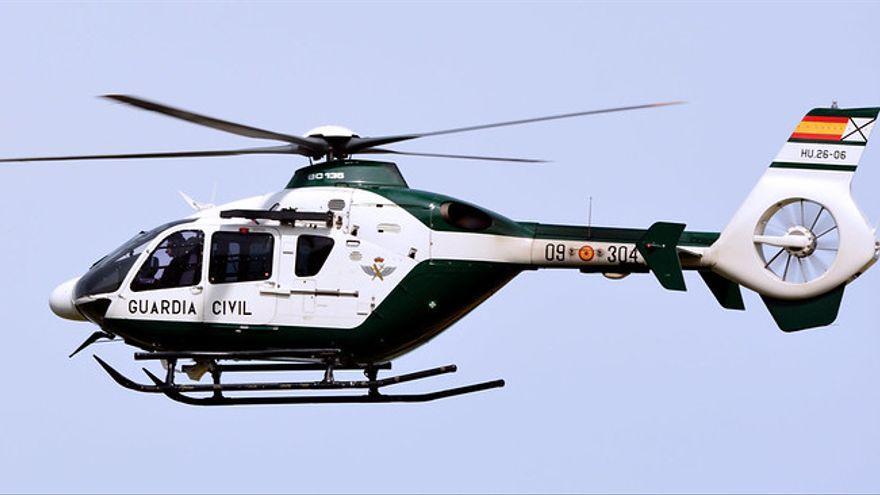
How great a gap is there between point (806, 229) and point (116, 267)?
6.72 metres

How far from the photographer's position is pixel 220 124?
68.4 ft

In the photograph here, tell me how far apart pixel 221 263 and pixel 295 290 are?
79 cm

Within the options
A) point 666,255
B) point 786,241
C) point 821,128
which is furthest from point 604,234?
point 821,128

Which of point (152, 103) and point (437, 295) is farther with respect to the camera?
point (437, 295)

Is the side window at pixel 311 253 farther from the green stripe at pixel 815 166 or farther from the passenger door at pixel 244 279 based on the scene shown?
the green stripe at pixel 815 166

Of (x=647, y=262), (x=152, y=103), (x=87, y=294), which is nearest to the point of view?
(x=152, y=103)

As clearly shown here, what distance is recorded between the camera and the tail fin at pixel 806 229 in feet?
69.3

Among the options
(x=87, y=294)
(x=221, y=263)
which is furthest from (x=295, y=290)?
(x=87, y=294)

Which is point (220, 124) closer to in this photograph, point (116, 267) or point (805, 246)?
point (116, 267)

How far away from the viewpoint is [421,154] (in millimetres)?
22438

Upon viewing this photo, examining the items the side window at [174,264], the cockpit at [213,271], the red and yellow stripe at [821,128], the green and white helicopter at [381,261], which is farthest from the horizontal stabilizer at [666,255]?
the side window at [174,264]

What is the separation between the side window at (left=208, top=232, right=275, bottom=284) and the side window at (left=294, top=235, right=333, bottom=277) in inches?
10.8

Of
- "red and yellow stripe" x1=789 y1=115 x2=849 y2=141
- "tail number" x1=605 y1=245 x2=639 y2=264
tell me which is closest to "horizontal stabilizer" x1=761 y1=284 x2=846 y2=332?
"tail number" x1=605 y1=245 x2=639 y2=264

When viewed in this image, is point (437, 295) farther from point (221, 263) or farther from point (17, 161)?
point (17, 161)
